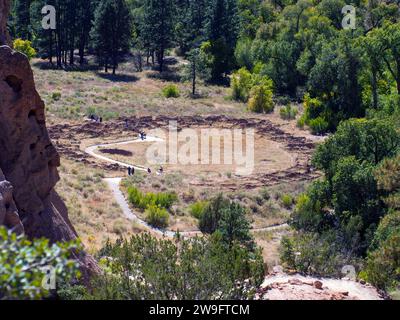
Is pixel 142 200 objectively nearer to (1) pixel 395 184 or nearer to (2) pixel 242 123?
(1) pixel 395 184

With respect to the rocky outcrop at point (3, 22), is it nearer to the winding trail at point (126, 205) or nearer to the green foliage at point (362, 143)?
the winding trail at point (126, 205)

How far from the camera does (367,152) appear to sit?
3378cm

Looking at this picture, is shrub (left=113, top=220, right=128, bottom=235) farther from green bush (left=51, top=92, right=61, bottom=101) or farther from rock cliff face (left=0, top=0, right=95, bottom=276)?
green bush (left=51, top=92, right=61, bottom=101)

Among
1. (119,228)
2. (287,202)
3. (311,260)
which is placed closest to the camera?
A: (311,260)

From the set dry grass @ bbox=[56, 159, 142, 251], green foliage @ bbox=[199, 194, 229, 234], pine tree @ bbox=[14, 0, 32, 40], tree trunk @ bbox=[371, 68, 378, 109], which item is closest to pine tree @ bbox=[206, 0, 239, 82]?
pine tree @ bbox=[14, 0, 32, 40]

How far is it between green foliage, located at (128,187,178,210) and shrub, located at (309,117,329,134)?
22768mm

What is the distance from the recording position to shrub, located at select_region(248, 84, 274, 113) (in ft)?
204

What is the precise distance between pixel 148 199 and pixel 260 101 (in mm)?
29224

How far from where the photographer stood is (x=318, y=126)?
55656 millimetres

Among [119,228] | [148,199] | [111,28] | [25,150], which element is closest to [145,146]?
[148,199]

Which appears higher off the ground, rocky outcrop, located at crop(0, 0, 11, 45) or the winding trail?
rocky outcrop, located at crop(0, 0, 11, 45)

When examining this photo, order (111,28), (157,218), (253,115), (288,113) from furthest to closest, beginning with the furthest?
(111,28)
(253,115)
(288,113)
(157,218)

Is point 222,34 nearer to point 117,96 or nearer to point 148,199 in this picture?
point 117,96

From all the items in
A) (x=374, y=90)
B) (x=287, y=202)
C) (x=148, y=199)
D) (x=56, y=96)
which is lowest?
(x=287, y=202)
